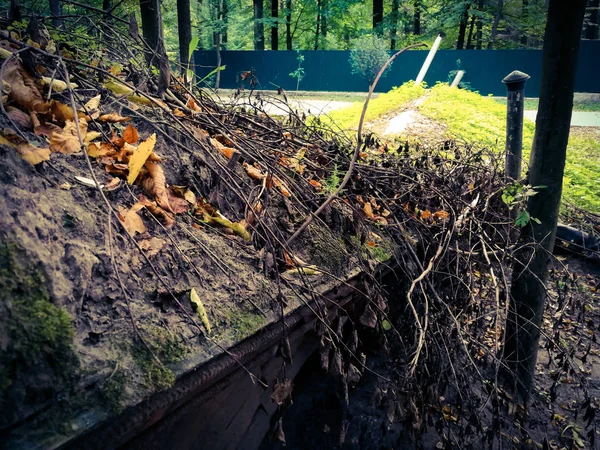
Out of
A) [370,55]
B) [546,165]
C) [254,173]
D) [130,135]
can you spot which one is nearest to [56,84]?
[130,135]

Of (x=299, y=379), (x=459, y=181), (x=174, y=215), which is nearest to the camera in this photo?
(x=174, y=215)

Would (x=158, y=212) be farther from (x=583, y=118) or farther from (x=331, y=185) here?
(x=583, y=118)

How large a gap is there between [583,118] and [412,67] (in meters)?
9.44

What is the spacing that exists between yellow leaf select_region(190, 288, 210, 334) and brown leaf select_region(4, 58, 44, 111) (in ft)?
3.10

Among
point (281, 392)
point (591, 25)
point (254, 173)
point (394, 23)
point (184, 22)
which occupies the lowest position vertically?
point (281, 392)

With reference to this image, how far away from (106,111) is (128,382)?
1.31 m

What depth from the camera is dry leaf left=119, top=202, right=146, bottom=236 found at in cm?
148

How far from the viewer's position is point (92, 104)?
6.33ft

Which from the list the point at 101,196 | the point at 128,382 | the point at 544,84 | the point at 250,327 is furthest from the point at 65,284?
the point at 544,84

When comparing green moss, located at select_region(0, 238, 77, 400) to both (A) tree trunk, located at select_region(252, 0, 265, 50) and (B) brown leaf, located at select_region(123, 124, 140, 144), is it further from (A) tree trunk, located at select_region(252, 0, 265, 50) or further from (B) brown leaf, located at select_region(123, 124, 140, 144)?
(A) tree trunk, located at select_region(252, 0, 265, 50)

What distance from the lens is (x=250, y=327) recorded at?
140cm

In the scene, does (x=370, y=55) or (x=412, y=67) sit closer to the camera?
(x=370, y=55)

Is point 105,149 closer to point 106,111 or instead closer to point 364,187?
point 106,111

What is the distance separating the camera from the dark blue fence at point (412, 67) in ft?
69.4
